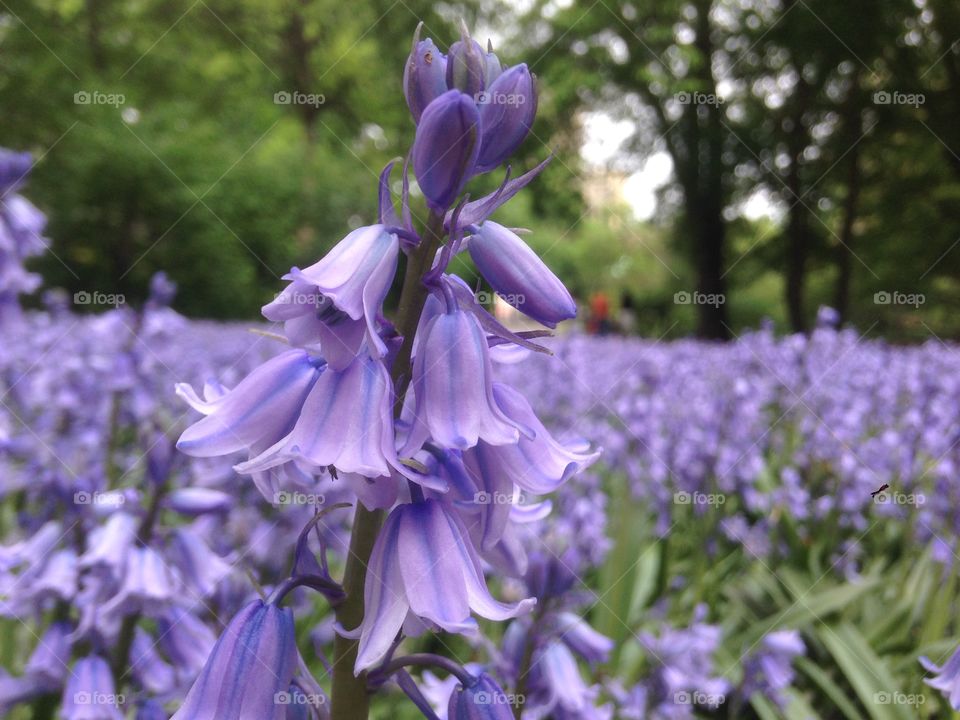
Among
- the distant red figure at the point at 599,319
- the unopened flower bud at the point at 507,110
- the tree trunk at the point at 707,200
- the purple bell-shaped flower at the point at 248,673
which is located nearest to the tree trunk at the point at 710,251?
the tree trunk at the point at 707,200

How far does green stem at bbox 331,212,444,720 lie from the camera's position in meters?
0.76

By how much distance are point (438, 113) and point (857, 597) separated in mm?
2954

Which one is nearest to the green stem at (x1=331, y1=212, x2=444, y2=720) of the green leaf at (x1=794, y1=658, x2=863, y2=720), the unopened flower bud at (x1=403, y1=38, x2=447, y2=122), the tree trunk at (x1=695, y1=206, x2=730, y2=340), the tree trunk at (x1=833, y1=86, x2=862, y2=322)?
the unopened flower bud at (x1=403, y1=38, x2=447, y2=122)

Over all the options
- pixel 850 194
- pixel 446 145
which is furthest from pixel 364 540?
pixel 850 194

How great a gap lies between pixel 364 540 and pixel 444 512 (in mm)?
94

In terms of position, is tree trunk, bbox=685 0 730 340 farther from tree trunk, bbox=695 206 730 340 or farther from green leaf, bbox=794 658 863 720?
green leaf, bbox=794 658 863 720

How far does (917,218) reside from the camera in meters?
16.2

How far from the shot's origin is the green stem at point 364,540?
76 centimetres

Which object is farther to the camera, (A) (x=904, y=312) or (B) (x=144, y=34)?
(B) (x=144, y=34)

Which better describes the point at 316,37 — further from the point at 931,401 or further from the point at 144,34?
the point at 931,401

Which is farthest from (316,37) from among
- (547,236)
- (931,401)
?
(931,401)

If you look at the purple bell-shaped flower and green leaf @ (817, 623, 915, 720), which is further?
green leaf @ (817, 623, 915, 720)

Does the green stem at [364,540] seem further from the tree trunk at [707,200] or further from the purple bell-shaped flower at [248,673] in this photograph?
the tree trunk at [707,200]

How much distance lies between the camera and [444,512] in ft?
2.52
